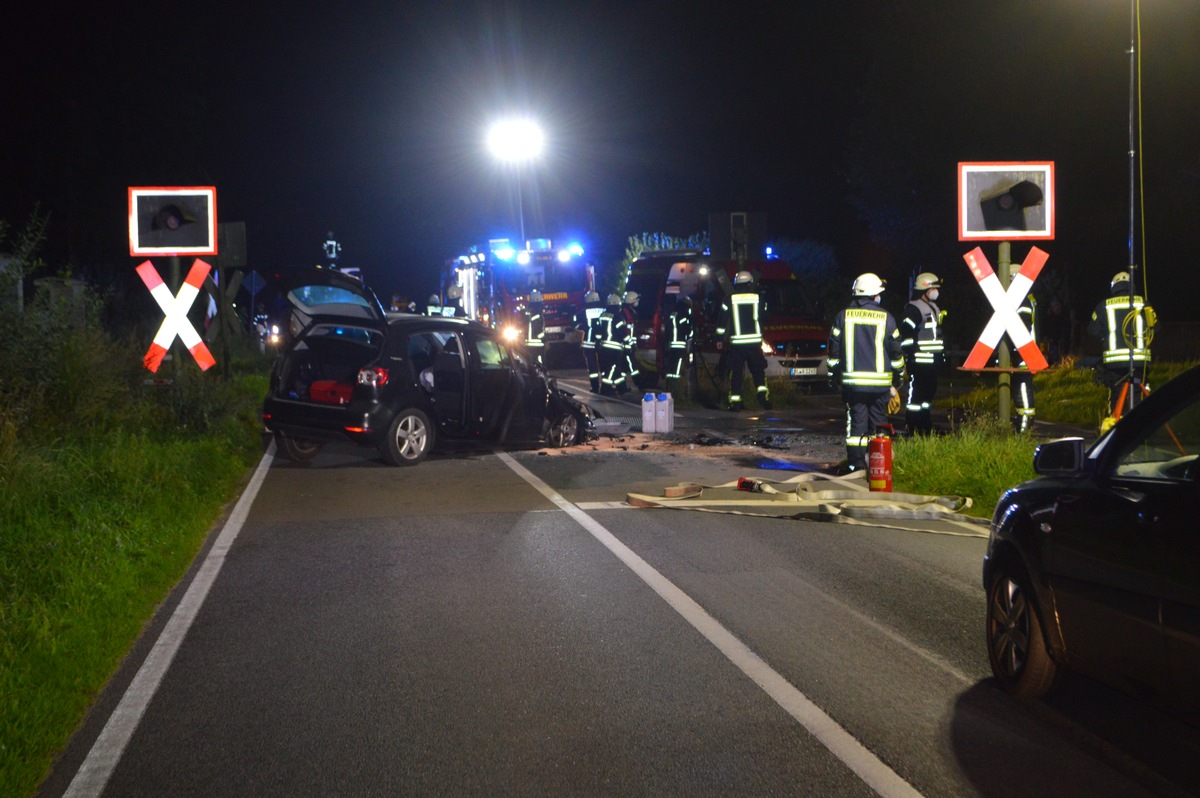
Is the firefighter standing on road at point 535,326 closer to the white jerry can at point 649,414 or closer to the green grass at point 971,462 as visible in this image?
the white jerry can at point 649,414

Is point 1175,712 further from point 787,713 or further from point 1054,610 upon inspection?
point 787,713

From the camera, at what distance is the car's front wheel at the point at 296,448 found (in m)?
15.3

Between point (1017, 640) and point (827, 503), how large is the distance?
532 cm

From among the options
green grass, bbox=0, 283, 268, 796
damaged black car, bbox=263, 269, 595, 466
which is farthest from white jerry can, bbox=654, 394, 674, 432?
green grass, bbox=0, 283, 268, 796

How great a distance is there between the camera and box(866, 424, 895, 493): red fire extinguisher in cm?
1171

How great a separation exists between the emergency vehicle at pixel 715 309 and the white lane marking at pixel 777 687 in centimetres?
1499

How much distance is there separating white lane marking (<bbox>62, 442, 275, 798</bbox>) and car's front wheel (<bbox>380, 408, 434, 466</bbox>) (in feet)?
14.1

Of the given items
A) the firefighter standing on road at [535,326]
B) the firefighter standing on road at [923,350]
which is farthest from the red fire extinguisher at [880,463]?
the firefighter standing on road at [535,326]

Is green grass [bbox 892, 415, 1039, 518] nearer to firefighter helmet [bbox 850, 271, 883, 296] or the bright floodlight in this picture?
firefighter helmet [bbox 850, 271, 883, 296]

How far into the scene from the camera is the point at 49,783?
4.89 meters

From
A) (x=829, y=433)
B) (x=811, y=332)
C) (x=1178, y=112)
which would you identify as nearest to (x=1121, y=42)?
(x=1178, y=112)

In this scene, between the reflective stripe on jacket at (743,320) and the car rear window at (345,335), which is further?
the reflective stripe on jacket at (743,320)

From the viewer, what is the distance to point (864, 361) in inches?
517

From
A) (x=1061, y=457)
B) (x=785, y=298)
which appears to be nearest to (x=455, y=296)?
(x=785, y=298)
